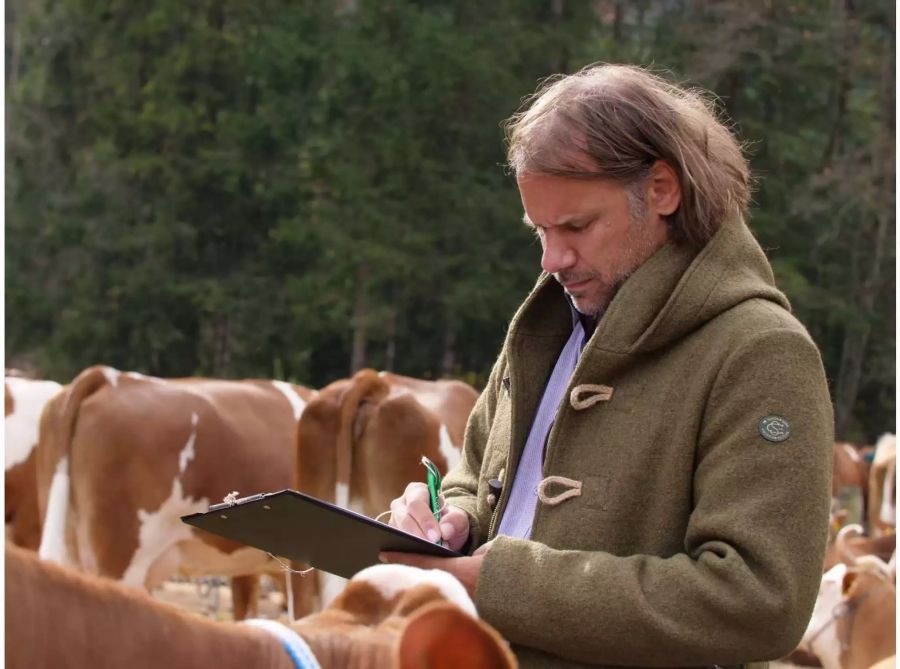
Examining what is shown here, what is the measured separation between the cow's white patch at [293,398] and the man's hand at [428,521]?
16.2ft

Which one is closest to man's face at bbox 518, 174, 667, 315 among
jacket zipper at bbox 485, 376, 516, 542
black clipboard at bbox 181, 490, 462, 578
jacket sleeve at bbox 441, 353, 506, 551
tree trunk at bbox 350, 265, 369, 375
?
jacket zipper at bbox 485, 376, 516, 542

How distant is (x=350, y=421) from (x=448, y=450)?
622 millimetres

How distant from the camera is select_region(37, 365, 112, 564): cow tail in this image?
19.2 ft

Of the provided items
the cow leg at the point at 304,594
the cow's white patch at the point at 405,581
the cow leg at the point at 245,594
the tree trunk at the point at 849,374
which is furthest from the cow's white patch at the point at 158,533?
the tree trunk at the point at 849,374

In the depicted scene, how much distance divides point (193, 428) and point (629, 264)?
4.78 m

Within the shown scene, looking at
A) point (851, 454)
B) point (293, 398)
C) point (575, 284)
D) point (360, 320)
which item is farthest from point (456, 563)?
point (360, 320)

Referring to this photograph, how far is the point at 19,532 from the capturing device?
23.4 feet

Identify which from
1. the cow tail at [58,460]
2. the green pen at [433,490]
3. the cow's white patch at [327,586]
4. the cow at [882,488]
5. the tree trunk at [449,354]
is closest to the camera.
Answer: the green pen at [433,490]

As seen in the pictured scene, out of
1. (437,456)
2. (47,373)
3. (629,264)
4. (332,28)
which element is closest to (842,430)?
(332,28)

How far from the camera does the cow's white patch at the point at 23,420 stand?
6.99 meters

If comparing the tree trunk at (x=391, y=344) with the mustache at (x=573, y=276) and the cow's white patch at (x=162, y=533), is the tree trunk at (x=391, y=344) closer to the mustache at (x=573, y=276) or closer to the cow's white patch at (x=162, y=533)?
the cow's white patch at (x=162, y=533)

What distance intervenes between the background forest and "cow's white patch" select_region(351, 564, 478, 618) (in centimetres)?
1757

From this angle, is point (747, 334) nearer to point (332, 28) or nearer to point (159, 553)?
point (159, 553)

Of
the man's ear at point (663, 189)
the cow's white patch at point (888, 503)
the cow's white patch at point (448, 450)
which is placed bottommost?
the cow's white patch at point (888, 503)
